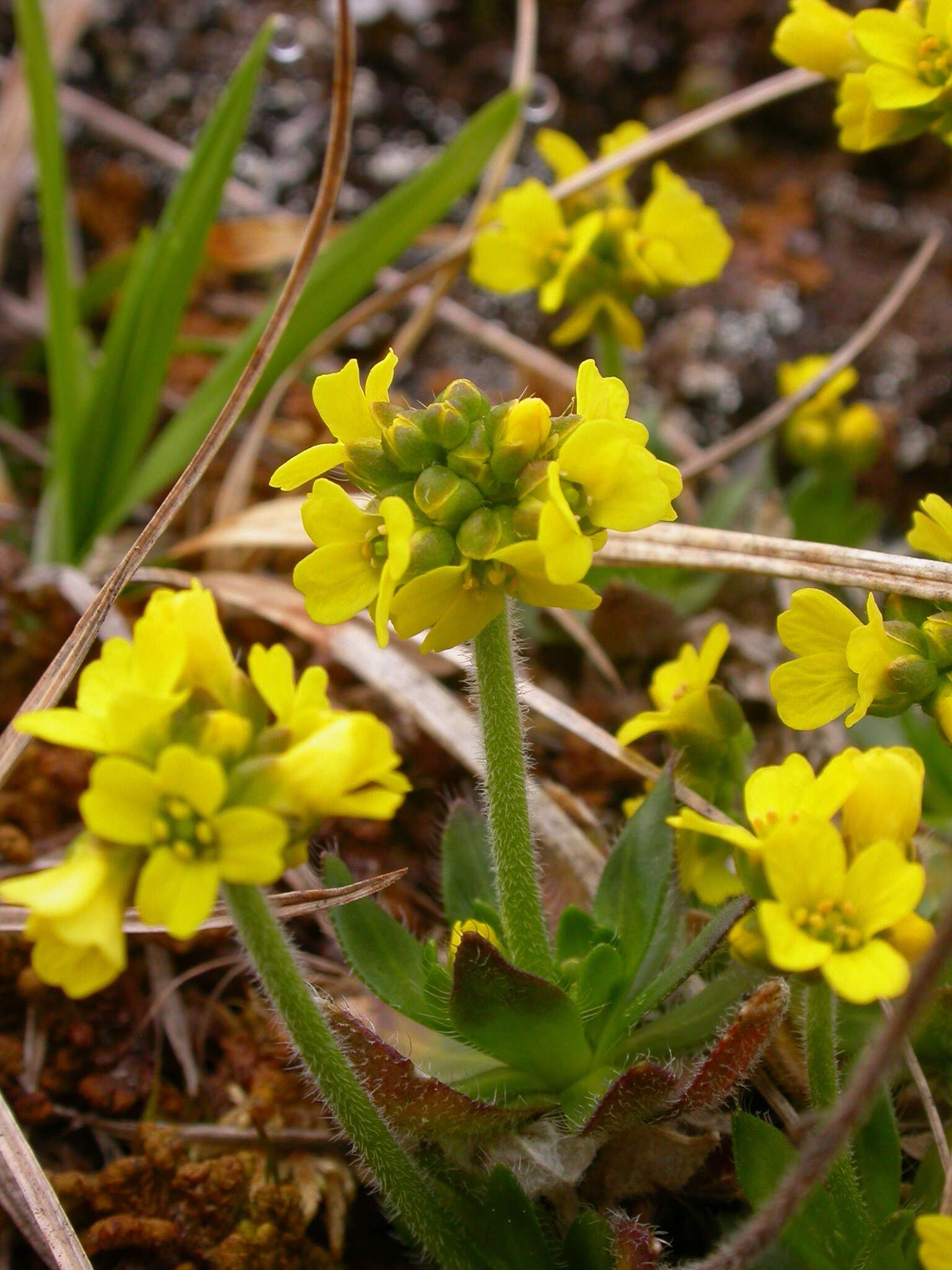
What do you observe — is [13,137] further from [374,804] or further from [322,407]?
[374,804]

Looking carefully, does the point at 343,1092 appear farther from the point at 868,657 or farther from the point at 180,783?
the point at 868,657

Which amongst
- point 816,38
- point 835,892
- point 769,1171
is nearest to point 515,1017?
point 769,1171

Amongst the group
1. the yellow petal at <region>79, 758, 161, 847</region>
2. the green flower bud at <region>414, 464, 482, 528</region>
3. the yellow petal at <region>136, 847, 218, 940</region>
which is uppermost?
the green flower bud at <region>414, 464, 482, 528</region>

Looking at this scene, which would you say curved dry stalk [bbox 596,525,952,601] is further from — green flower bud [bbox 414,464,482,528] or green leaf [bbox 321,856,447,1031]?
green leaf [bbox 321,856,447,1031]

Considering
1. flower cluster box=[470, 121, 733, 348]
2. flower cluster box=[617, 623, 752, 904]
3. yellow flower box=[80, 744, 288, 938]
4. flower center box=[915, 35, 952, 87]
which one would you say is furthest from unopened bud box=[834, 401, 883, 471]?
yellow flower box=[80, 744, 288, 938]

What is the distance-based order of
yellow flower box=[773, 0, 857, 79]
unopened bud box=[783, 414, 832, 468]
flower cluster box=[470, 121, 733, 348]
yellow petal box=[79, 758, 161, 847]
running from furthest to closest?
unopened bud box=[783, 414, 832, 468]
flower cluster box=[470, 121, 733, 348]
yellow flower box=[773, 0, 857, 79]
yellow petal box=[79, 758, 161, 847]

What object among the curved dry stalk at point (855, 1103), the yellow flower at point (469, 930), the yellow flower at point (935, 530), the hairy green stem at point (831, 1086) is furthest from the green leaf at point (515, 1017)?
the yellow flower at point (935, 530)

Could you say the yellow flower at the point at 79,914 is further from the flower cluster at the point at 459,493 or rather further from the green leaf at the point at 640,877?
the green leaf at the point at 640,877

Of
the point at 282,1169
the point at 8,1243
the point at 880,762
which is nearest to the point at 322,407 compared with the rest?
the point at 880,762

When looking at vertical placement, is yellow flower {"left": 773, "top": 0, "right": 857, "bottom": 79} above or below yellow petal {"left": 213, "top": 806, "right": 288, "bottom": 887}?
above
